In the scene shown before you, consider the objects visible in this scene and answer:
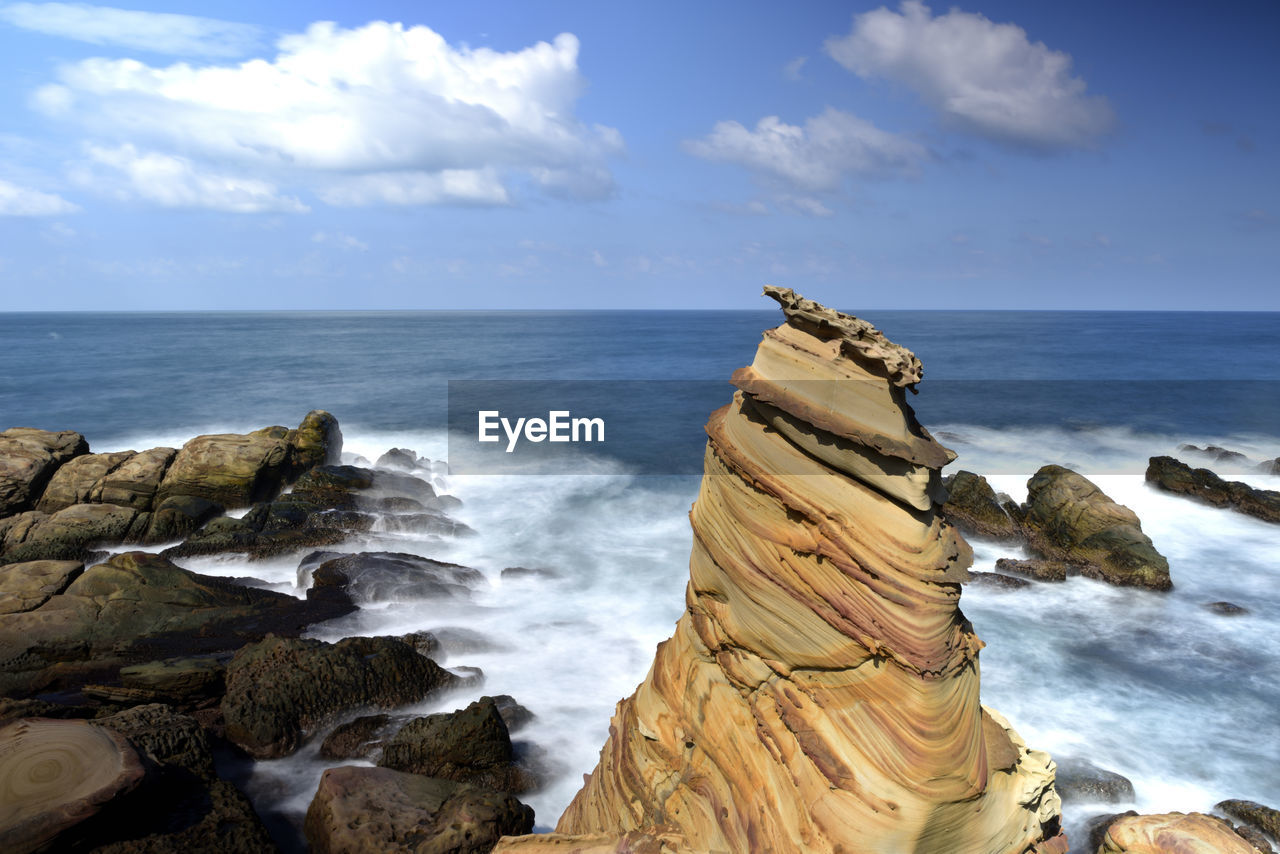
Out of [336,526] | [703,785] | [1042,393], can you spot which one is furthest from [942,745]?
[1042,393]

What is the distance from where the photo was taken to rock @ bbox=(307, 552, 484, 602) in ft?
39.5

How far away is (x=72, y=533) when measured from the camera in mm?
13758

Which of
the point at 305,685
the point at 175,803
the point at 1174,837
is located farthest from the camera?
the point at 305,685

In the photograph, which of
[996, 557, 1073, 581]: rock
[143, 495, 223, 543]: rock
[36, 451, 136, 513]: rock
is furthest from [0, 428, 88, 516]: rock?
[996, 557, 1073, 581]: rock

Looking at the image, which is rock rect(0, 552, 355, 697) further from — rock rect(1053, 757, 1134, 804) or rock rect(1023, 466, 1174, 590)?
rock rect(1023, 466, 1174, 590)

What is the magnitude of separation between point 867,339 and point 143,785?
5727 mm

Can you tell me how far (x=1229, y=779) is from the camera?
896cm

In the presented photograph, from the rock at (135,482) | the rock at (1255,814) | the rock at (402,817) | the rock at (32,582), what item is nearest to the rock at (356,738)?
the rock at (402,817)

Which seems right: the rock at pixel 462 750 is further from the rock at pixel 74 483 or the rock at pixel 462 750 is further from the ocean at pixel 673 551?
the rock at pixel 74 483

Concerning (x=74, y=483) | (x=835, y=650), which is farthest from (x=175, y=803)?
(x=74, y=483)

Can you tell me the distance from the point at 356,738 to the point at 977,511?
14.0 metres

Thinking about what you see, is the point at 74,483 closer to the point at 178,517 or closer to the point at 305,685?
the point at 178,517

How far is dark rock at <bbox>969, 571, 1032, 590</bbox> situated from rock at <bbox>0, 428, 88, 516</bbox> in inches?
734

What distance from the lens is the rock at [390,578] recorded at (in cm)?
1204
